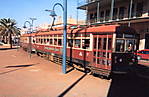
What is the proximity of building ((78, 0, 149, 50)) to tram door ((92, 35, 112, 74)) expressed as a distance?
18.2ft

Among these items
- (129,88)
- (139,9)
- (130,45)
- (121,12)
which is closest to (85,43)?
(130,45)

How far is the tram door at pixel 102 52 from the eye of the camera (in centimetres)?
767

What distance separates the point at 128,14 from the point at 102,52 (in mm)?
12523

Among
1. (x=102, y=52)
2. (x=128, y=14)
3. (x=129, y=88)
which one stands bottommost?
(x=129, y=88)

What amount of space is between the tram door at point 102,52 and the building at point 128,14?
5535 millimetres

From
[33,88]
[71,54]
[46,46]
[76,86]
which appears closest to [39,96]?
[33,88]

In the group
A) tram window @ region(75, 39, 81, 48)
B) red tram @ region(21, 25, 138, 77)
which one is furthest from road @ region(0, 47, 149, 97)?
tram window @ region(75, 39, 81, 48)

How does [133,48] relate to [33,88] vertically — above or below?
above

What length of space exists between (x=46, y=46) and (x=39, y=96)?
955 centimetres

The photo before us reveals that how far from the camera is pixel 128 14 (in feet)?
60.0

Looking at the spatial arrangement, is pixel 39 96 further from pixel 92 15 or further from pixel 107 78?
pixel 92 15

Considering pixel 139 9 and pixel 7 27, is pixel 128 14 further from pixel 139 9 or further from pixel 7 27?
pixel 7 27

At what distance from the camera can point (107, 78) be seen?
8484 mm

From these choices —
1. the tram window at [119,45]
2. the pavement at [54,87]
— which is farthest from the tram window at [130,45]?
the pavement at [54,87]
